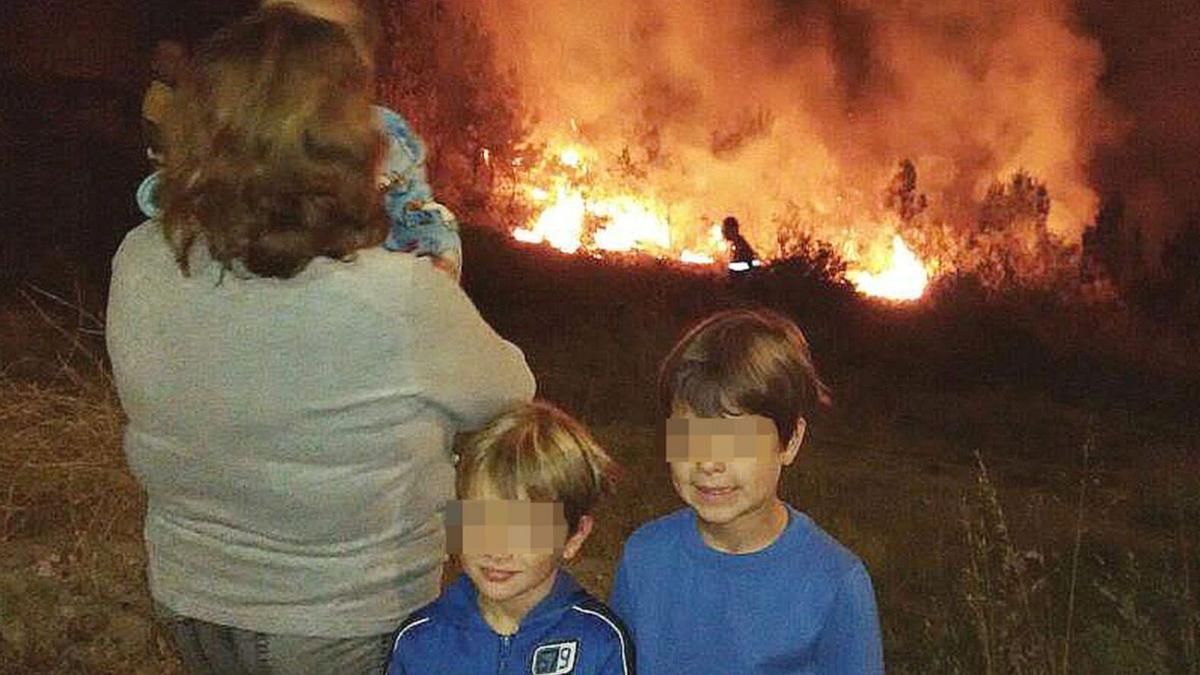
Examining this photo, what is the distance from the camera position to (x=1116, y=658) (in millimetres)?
4895

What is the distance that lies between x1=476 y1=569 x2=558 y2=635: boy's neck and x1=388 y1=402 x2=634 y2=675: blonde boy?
0.04 ft

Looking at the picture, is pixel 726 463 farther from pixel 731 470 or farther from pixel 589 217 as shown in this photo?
pixel 589 217

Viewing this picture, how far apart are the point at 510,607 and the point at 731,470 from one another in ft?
1.55

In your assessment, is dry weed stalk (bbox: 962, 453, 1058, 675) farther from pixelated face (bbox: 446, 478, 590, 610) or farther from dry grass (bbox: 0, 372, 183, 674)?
dry grass (bbox: 0, 372, 183, 674)

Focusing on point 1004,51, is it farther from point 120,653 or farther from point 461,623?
point 461,623

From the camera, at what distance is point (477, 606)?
2.35 meters

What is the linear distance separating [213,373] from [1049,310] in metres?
14.1

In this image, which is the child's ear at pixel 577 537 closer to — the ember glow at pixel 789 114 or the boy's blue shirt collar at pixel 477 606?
the boy's blue shirt collar at pixel 477 606

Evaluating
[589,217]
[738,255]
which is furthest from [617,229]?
[738,255]

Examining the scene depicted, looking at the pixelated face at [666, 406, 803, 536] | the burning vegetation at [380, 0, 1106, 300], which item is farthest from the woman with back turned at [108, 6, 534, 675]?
the burning vegetation at [380, 0, 1106, 300]

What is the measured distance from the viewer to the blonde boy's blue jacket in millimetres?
2256

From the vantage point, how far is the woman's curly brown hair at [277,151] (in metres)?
1.99

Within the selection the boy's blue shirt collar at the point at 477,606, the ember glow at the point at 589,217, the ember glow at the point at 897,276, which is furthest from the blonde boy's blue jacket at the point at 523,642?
the ember glow at the point at 589,217

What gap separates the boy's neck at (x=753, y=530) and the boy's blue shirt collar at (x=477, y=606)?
13.3 inches
